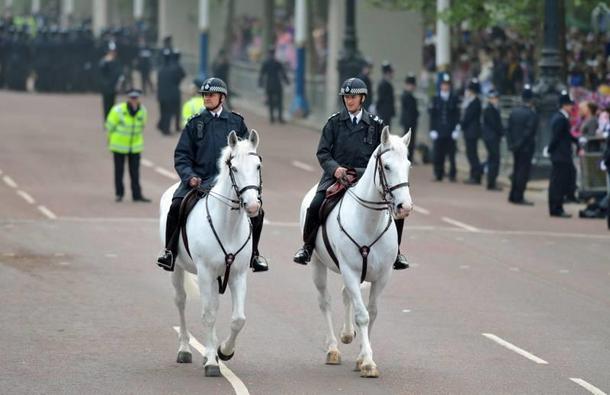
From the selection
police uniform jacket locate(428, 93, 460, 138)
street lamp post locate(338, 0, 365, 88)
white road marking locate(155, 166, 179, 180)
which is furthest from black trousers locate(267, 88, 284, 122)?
police uniform jacket locate(428, 93, 460, 138)

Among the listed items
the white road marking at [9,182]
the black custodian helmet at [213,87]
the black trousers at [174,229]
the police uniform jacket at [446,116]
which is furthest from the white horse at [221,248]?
the police uniform jacket at [446,116]

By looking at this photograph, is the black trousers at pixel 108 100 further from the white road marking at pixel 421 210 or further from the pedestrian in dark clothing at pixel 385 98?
the white road marking at pixel 421 210

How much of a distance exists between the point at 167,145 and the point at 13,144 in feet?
11.8

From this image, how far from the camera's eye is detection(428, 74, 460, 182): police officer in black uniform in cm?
3388

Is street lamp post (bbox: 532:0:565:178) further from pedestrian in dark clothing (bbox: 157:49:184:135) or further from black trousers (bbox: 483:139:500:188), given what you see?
pedestrian in dark clothing (bbox: 157:49:184:135)

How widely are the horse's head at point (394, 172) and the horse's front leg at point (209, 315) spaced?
64.0 inches

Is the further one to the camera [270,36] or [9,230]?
[270,36]

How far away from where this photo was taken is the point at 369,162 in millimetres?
14070

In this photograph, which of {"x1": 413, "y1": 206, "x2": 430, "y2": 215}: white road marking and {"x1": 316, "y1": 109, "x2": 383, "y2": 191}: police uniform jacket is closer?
{"x1": 316, "y1": 109, "x2": 383, "y2": 191}: police uniform jacket

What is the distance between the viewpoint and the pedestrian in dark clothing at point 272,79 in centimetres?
4522

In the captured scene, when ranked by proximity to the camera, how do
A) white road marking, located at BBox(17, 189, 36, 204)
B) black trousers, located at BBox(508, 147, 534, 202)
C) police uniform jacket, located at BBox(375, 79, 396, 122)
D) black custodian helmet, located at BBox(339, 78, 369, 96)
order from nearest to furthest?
black custodian helmet, located at BBox(339, 78, 369, 96)
white road marking, located at BBox(17, 189, 36, 204)
black trousers, located at BBox(508, 147, 534, 202)
police uniform jacket, located at BBox(375, 79, 396, 122)

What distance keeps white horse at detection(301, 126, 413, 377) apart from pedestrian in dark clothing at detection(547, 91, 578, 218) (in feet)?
45.1

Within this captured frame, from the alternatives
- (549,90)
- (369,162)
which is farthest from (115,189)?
(369,162)

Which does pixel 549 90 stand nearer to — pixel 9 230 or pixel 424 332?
pixel 9 230
